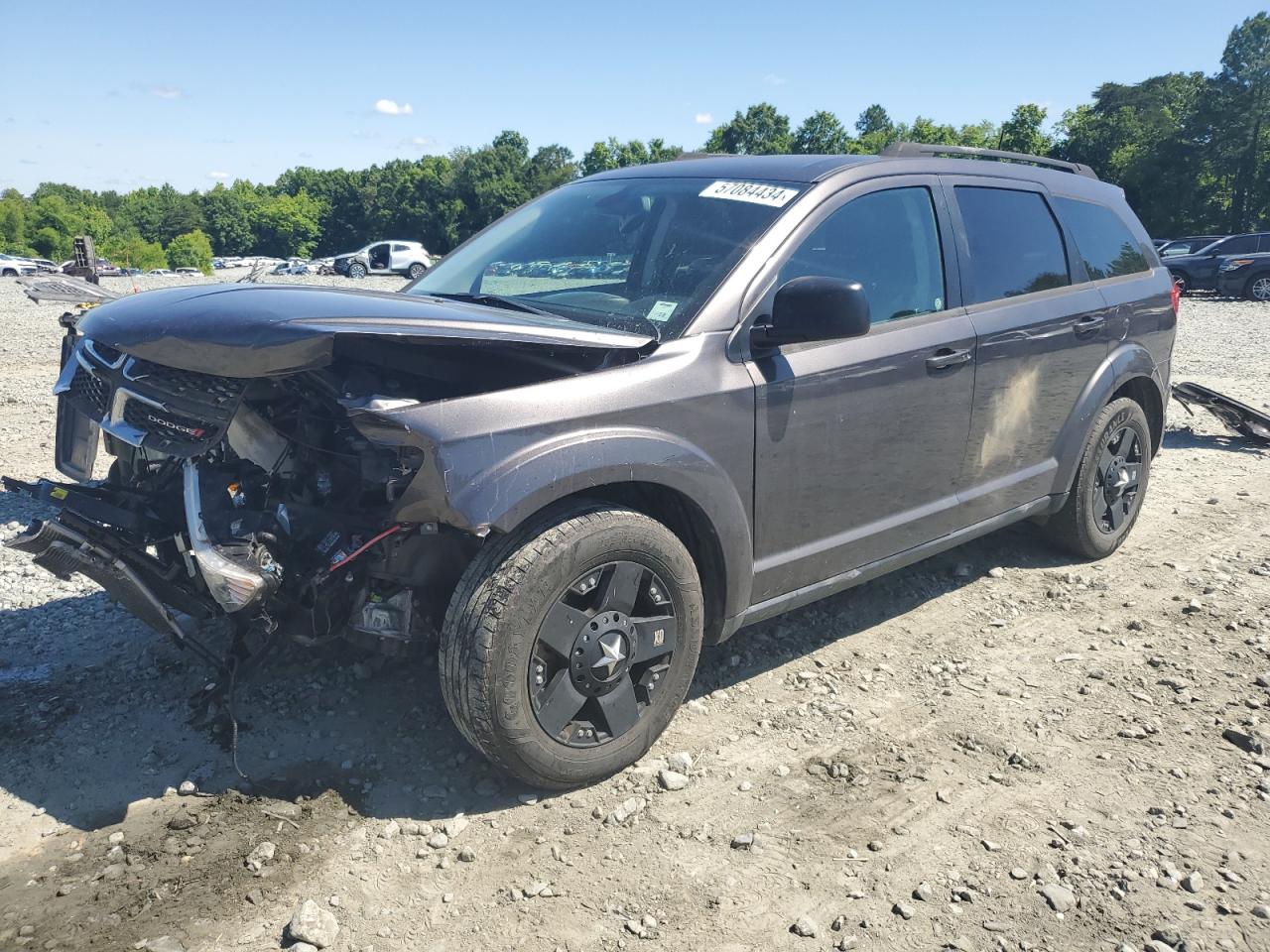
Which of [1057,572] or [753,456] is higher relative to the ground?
[753,456]

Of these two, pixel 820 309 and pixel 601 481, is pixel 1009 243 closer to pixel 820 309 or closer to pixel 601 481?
pixel 820 309

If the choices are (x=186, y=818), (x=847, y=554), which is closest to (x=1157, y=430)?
(x=847, y=554)

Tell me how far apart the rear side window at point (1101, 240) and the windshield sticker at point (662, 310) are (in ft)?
7.87

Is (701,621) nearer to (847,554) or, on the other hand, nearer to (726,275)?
(847,554)

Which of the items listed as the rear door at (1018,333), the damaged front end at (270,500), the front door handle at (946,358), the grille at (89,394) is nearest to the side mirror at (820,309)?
the damaged front end at (270,500)

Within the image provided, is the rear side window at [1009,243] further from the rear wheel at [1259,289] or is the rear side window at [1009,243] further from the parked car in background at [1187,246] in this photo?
the parked car in background at [1187,246]

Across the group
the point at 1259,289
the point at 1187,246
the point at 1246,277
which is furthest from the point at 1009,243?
the point at 1187,246

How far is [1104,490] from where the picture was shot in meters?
4.84

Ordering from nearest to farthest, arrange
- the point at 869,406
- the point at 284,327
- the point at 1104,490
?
the point at 284,327 → the point at 869,406 → the point at 1104,490

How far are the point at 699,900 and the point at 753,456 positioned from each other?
1.38 meters

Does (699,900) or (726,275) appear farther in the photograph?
(726,275)

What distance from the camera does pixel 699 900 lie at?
8.18 ft

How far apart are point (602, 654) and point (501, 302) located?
1.46 meters

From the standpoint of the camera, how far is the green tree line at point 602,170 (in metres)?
45.8
